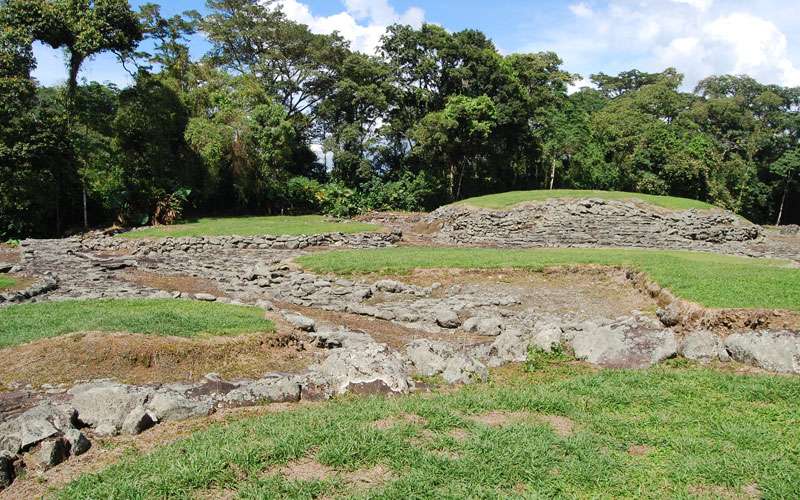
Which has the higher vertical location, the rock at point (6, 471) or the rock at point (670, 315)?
the rock at point (670, 315)

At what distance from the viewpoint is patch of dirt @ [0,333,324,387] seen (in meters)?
8.22

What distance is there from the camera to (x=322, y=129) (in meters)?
47.6

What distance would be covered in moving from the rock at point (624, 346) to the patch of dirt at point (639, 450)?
361cm

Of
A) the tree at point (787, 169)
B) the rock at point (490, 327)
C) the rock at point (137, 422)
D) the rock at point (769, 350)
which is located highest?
the tree at point (787, 169)

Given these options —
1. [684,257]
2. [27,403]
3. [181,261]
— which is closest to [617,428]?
[27,403]

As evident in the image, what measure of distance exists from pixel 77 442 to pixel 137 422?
68 centimetres

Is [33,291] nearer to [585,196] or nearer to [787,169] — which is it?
[585,196]

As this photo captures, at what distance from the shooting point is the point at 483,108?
131ft

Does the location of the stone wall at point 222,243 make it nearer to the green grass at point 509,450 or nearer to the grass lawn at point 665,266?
the grass lawn at point 665,266

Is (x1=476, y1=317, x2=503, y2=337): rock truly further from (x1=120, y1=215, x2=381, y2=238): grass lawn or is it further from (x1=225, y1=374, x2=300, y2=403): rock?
(x1=120, y1=215, x2=381, y2=238): grass lawn

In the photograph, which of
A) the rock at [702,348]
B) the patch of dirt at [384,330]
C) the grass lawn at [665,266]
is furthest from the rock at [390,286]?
the rock at [702,348]

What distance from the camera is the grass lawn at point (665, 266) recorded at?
12.4m

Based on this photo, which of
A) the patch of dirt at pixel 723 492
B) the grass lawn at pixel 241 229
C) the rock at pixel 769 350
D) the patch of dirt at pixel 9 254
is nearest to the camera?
the patch of dirt at pixel 723 492

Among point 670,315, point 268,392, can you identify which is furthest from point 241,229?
point 268,392
